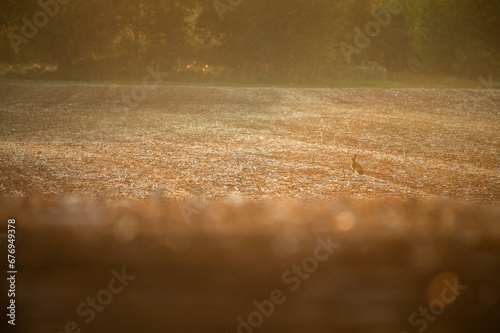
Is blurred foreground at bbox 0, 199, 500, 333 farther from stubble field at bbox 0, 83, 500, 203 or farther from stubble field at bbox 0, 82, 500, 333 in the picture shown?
stubble field at bbox 0, 83, 500, 203

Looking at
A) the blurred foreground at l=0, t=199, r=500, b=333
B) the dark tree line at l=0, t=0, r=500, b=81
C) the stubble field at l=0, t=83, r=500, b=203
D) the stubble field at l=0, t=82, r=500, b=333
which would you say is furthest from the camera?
the dark tree line at l=0, t=0, r=500, b=81

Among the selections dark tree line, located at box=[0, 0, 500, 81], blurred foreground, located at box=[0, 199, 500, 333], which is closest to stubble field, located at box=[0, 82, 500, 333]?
blurred foreground, located at box=[0, 199, 500, 333]

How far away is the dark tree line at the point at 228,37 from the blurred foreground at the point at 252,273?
36.3 metres

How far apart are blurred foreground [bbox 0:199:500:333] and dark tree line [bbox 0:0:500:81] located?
119ft

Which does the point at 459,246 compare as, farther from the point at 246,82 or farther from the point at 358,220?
the point at 246,82

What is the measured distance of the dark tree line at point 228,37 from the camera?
43344mm

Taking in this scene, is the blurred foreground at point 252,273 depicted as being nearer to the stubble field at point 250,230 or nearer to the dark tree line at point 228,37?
the stubble field at point 250,230

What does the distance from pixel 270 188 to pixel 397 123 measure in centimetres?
1373

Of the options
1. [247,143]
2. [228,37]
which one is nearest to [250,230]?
[247,143]

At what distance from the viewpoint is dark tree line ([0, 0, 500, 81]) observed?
1706 inches

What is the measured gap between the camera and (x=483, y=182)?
12.3 m

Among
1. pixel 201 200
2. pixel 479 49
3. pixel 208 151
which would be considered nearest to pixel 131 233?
pixel 201 200

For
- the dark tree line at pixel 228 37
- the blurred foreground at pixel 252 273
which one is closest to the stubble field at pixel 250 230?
the blurred foreground at pixel 252 273

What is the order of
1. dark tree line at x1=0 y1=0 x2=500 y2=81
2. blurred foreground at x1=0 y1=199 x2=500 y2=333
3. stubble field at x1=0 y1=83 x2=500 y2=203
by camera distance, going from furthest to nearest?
dark tree line at x1=0 y1=0 x2=500 y2=81
stubble field at x1=0 y1=83 x2=500 y2=203
blurred foreground at x1=0 y1=199 x2=500 y2=333
